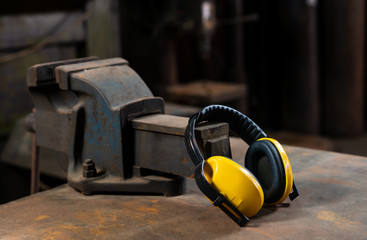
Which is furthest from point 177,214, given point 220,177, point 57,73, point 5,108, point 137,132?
point 5,108

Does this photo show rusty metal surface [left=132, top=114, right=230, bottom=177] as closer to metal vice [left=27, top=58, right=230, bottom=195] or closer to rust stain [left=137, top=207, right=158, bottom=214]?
metal vice [left=27, top=58, right=230, bottom=195]

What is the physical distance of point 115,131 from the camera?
5.58 ft

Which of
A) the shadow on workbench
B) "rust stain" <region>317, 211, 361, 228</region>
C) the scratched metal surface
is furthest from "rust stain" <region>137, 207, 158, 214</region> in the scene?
the shadow on workbench

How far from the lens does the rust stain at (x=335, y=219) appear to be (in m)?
1.41

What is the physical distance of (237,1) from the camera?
4.91 m

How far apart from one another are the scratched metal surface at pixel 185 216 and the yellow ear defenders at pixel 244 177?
53mm

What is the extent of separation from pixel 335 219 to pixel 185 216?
389mm

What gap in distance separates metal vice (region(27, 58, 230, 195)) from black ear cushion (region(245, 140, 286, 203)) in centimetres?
8

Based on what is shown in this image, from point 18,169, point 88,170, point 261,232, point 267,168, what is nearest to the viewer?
point 261,232

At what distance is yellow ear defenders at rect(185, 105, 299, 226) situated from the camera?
140 centimetres

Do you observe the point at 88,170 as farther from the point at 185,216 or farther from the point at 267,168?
the point at 267,168

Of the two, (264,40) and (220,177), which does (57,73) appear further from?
(264,40)

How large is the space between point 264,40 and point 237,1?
1.96 feet

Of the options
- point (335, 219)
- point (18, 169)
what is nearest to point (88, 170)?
point (335, 219)
